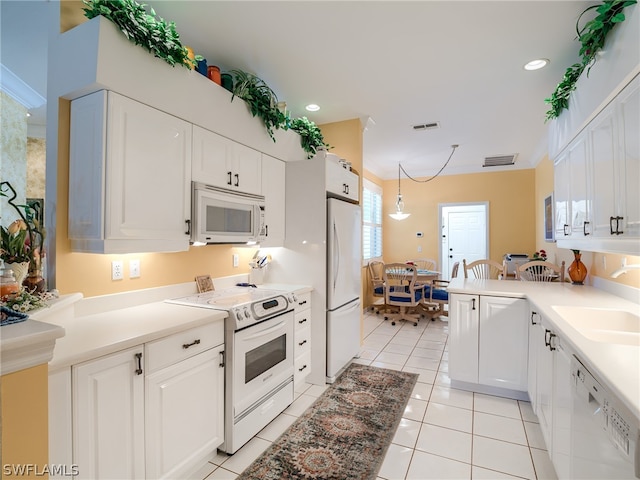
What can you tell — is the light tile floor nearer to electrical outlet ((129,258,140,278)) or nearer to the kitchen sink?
the kitchen sink

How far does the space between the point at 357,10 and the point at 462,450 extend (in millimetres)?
2913

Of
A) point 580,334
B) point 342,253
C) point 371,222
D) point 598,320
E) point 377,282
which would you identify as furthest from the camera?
point 371,222

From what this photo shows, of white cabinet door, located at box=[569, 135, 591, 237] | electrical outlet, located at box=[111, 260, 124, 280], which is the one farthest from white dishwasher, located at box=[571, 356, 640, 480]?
electrical outlet, located at box=[111, 260, 124, 280]

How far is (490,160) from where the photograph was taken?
5871 mm

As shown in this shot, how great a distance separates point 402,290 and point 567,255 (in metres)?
2.21

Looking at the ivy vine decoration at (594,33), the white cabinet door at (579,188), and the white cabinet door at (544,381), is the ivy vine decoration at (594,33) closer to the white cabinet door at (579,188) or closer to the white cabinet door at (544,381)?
the white cabinet door at (579,188)

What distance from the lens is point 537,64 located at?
2650 mm

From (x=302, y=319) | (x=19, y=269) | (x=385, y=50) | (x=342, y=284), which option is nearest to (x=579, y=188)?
(x=385, y=50)

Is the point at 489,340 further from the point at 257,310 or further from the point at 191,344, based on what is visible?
the point at 191,344

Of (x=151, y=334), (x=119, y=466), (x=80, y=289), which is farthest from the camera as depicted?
(x=80, y=289)

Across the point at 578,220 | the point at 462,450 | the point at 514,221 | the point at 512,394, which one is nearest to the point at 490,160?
the point at 514,221

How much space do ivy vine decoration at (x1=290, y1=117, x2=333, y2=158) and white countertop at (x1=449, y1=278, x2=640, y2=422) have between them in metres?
2.00

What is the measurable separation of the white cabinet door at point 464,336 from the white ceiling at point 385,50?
1.97 m

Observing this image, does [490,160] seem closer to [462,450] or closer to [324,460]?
[462,450]
